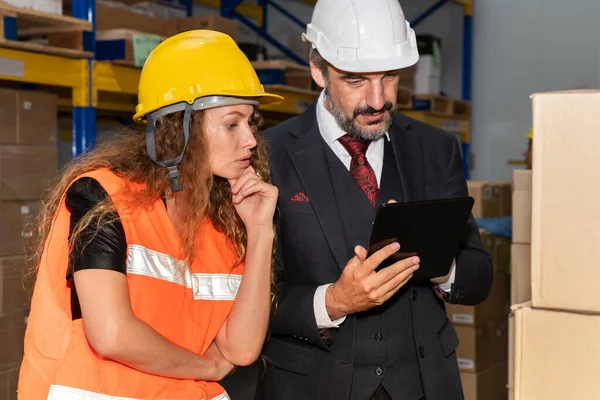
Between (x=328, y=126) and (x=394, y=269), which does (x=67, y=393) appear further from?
(x=328, y=126)

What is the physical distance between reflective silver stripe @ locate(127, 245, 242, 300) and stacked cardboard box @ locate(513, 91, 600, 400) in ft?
2.33

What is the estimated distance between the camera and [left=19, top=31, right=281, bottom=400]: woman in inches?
65.4

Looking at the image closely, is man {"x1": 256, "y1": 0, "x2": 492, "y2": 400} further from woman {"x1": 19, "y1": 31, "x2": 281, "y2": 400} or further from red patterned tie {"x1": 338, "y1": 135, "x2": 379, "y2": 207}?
woman {"x1": 19, "y1": 31, "x2": 281, "y2": 400}

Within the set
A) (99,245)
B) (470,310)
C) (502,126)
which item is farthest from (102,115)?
(99,245)

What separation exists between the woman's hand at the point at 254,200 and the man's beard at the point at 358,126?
298 mm

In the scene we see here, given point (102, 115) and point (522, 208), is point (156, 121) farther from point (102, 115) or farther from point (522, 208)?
point (102, 115)

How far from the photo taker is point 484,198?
5207 mm

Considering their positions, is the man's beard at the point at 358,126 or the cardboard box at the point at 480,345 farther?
the cardboard box at the point at 480,345

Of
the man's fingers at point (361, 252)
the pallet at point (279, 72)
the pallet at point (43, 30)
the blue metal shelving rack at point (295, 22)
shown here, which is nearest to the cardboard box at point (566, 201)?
the man's fingers at point (361, 252)

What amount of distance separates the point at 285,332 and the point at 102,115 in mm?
4556

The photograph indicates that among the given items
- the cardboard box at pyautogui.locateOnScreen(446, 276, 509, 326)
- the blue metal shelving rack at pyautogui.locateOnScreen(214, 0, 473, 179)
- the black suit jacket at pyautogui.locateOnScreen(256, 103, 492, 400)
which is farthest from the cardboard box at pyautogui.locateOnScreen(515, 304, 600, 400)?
the blue metal shelving rack at pyautogui.locateOnScreen(214, 0, 473, 179)

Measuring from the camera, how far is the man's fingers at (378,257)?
6.09ft

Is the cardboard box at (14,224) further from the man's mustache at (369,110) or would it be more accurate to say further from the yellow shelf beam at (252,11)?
the yellow shelf beam at (252,11)

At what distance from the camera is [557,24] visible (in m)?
7.44
